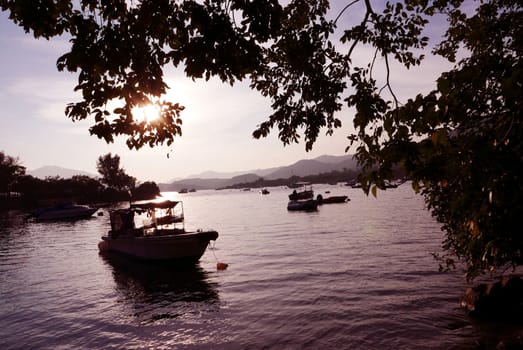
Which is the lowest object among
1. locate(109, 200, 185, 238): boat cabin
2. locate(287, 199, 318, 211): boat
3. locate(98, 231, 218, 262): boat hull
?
locate(287, 199, 318, 211): boat

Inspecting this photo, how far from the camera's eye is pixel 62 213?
78.8 metres

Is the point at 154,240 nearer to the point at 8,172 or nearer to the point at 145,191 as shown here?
the point at 8,172

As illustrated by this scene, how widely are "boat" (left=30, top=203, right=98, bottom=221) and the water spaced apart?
5265 centimetres

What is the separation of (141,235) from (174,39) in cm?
2390

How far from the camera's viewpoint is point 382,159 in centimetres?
379

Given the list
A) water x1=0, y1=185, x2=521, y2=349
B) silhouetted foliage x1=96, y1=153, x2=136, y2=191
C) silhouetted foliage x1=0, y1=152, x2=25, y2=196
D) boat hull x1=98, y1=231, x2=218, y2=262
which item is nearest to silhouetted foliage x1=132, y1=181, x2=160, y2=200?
silhouetted foliage x1=96, y1=153, x2=136, y2=191

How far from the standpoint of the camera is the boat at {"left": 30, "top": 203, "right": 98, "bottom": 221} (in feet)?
253

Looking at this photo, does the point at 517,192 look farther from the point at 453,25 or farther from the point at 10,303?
the point at 10,303

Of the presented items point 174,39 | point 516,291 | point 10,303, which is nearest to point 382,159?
point 174,39

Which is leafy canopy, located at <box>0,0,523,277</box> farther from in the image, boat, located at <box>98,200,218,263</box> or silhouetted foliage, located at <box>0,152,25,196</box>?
silhouetted foliage, located at <box>0,152,25,196</box>

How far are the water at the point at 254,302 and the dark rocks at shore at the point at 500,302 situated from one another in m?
0.57

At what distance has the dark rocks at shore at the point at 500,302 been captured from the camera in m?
12.0

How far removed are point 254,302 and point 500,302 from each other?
990cm

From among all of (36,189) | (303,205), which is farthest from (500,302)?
(36,189)
